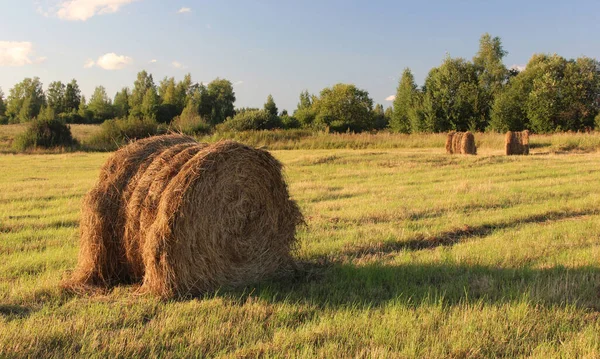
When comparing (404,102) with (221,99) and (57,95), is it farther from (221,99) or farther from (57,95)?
(57,95)

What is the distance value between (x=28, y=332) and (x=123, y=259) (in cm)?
182

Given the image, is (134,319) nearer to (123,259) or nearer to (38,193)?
(123,259)

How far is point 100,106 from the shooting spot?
86.4 m

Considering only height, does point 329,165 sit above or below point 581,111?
below

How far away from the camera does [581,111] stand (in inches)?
2035

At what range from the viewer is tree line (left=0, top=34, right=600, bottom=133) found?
52062 mm

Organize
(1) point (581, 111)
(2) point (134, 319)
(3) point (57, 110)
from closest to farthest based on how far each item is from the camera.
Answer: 1. (2) point (134, 319)
2. (1) point (581, 111)
3. (3) point (57, 110)

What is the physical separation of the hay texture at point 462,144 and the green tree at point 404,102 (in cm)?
3597

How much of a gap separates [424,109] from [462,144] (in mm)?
32480

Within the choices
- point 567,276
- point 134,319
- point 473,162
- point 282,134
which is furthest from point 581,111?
point 134,319

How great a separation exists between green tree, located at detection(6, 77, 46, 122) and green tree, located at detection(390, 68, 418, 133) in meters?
62.6

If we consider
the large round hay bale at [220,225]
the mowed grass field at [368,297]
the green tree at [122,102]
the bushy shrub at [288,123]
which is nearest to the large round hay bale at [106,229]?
the mowed grass field at [368,297]

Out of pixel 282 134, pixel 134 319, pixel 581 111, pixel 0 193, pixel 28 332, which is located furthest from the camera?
pixel 581 111

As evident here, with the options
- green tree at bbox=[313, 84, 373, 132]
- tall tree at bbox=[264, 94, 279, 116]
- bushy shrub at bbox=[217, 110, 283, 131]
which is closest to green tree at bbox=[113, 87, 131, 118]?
tall tree at bbox=[264, 94, 279, 116]
